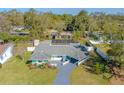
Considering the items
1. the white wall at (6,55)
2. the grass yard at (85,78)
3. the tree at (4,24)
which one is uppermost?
the tree at (4,24)

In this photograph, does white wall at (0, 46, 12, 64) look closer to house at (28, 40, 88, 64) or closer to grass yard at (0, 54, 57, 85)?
grass yard at (0, 54, 57, 85)

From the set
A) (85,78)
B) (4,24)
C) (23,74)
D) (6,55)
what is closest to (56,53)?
(6,55)

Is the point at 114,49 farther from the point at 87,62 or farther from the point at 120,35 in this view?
the point at 87,62

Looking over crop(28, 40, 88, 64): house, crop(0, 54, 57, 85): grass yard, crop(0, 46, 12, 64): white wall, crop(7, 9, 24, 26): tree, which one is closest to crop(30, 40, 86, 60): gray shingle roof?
crop(28, 40, 88, 64): house

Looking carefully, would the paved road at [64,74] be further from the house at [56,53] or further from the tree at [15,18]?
the tree at [15,18]

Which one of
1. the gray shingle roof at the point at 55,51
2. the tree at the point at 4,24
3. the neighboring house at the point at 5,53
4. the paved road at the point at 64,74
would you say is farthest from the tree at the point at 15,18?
the paved road at the point at 64,74

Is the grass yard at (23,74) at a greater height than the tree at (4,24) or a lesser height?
lesser
